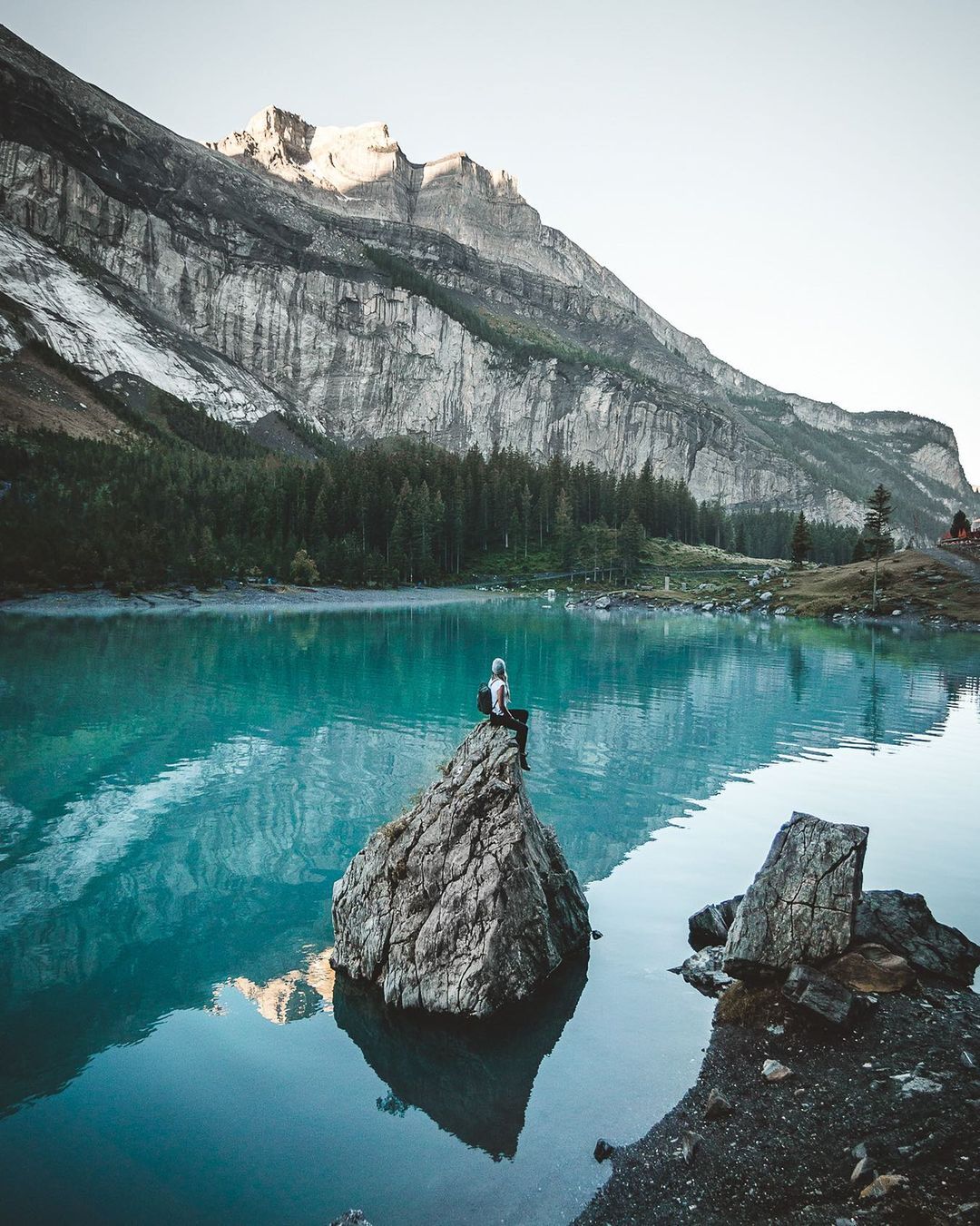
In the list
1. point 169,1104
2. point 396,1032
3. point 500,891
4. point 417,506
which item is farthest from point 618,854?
point 417,506

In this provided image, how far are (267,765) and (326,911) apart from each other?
1256cm

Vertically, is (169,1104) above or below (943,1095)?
below

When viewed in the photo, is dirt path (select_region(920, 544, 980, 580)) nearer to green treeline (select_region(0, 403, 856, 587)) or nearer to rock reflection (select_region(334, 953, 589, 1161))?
green treeline (select_region(0, 403, 856, 587))

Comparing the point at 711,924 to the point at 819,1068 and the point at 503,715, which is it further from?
the point at 503,715

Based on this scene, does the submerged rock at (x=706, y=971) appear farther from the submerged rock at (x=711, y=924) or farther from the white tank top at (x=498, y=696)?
the white tank top at (x=498, y=696)

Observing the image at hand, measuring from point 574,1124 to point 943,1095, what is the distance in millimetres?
4871

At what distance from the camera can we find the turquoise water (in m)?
9.00

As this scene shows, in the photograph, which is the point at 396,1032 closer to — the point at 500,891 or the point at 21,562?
the point at 500,891

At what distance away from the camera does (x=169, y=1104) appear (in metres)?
10.0

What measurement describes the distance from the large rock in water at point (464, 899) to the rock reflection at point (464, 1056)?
31 centimetres

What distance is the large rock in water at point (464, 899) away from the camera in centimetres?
1220

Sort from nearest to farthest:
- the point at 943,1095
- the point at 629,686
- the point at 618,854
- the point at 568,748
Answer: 1. the point at 943,1095
2. the point at 618,854
3. the point at 568,748
4. the point at 629,686

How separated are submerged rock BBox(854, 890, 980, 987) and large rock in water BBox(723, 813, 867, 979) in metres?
1.03

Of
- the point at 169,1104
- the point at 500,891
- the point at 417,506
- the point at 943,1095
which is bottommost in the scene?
the point at 169,1104
